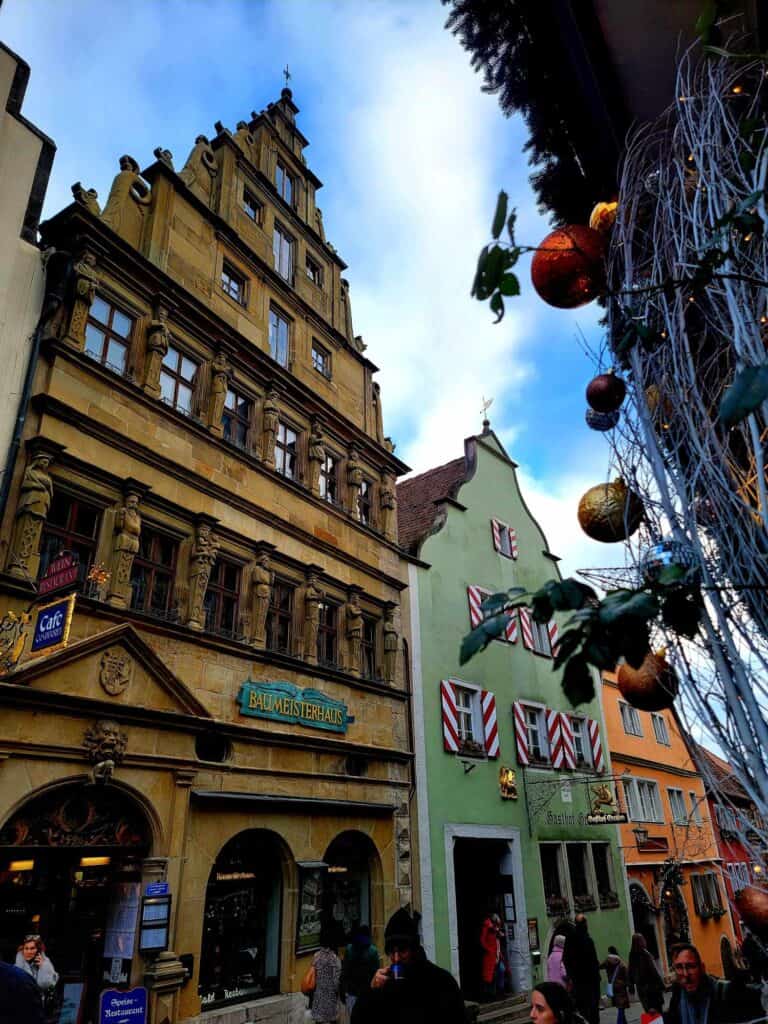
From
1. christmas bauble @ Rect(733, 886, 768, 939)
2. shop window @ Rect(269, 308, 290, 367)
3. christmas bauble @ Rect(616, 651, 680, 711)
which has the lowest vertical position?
christmas bauble @ Rect(733, 886, 768, 939)

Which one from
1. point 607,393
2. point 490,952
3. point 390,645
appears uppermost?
point 390,645

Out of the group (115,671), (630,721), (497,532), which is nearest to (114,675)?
(115,671)

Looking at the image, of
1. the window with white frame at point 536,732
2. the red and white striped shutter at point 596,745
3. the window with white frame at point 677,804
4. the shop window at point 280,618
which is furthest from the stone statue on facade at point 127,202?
the window with white frame at point 677,804

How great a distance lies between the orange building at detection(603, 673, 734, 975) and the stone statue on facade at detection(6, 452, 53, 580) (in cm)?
1621

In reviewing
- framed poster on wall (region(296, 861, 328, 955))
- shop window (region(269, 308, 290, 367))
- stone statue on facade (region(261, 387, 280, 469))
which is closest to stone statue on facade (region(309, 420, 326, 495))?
stone statue on facade (region(261, 387, 280, 469))

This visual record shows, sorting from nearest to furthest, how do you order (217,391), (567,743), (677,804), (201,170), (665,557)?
(665,557) → (217,391) → (201,170) → (567,743) → (677,804)

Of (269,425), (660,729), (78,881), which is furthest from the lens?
(660,729)

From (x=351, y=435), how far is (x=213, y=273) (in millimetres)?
4250

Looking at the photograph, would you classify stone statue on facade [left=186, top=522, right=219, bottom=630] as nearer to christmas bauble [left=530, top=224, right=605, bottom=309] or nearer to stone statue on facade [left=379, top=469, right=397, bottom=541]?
stone statue on facade [left=379, top=469, right=397, bottom=541]

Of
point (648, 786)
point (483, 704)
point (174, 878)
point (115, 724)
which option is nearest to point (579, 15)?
point (115, 724)

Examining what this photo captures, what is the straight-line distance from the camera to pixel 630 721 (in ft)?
75.3

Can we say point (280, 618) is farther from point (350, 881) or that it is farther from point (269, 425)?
point (350, 881)

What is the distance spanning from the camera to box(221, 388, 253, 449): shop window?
38.9ft

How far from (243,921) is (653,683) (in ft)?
30.3
